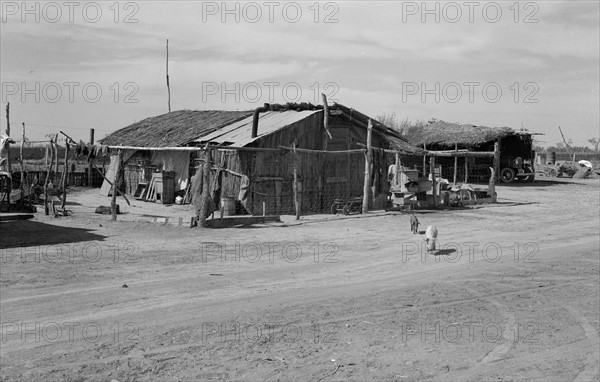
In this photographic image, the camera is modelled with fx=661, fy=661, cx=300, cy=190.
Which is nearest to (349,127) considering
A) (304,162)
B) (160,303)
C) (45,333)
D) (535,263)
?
(304,162)

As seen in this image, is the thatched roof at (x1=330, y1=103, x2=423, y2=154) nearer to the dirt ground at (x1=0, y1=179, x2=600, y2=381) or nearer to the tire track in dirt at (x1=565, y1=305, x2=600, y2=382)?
the dirt ground at (x1=0, y1=179, x2=600, y2=381)

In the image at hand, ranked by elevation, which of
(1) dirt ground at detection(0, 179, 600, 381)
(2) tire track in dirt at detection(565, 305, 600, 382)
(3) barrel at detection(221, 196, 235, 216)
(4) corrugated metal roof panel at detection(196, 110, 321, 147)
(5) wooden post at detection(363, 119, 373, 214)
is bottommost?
(2) tire track in dirt at detection(565, 305, 600, 382)

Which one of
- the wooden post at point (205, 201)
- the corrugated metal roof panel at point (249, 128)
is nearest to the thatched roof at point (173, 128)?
the corrugated metal roof panel at point (249, 128)

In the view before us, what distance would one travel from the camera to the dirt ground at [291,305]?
6.57 metres

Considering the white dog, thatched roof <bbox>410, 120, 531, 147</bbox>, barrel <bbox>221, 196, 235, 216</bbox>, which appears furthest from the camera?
thatched roof <bbox>410, 120, 531, 147</bbox>

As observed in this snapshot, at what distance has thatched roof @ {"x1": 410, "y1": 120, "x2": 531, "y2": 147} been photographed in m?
34.3

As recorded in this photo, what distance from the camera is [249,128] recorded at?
21.7m

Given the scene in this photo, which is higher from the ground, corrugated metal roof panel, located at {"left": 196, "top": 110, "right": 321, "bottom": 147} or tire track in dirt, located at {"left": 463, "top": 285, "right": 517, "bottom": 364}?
corrugated metal roof panel, located at {"left": 196, "top": 110, "right": 321, "bottom": 147}

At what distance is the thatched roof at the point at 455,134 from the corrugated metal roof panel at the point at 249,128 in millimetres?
14858

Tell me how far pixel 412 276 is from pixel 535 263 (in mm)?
2910

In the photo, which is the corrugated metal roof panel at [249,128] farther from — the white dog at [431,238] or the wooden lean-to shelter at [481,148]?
the wooden lean-to shelter at [481,148]

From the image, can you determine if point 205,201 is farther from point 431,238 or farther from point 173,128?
point 173,128

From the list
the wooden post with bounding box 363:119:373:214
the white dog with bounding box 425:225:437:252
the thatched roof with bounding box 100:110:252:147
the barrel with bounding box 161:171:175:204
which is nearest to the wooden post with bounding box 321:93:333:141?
the wooden post with bounding box 363:119:373:214

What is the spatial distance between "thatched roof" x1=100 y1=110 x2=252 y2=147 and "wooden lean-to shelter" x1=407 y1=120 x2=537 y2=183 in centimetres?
1403
